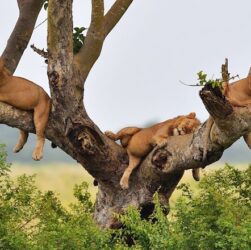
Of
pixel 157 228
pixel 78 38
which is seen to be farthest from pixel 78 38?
pixel 157 228

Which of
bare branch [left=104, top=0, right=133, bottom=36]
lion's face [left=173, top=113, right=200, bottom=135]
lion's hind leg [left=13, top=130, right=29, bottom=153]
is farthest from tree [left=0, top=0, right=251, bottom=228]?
lion's hind leg [left=13, top=130, right=29, bottom=153]

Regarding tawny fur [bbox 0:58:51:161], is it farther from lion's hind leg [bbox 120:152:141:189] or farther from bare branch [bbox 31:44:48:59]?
lion's hind leg [bbox 120:152:141:189]

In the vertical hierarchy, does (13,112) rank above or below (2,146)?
above

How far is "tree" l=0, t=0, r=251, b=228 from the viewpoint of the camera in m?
9.66

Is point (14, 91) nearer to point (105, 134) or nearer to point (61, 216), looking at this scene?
point (105, 134)

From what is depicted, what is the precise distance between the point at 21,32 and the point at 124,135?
94.2 inches

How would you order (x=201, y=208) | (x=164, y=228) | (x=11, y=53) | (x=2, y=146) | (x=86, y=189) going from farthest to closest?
(x=86, y=189) < (x=11, y=53) < (x=2, y=146) < (x=201, y=208) < (x=164, y=228)

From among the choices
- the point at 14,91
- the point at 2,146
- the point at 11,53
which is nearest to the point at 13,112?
the point at 14,91

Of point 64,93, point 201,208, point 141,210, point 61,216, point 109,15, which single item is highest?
point 109,15

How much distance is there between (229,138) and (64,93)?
2193mm

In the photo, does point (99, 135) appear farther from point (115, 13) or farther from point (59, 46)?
point (115, 13)

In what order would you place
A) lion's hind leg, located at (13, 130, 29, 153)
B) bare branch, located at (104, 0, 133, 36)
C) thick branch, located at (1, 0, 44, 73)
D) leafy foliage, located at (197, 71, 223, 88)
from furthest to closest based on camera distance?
thick branch, located at (1, 0, 44, 73), bare branch, located at (104, 0, 133, 36), lion's hind leg, located at (13, 130, 29, 153), leafy foliage, located at (197, 71, 223, 88)

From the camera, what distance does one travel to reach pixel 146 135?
1040 centimetres

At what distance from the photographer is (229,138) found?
8.99m
